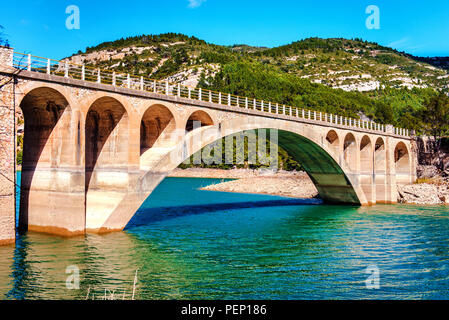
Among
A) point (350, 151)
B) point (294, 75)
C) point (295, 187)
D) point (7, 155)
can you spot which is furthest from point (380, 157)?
point (294, 75)

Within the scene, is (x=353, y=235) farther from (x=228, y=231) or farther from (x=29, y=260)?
(x=29, y=260)

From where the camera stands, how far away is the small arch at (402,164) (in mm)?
58562

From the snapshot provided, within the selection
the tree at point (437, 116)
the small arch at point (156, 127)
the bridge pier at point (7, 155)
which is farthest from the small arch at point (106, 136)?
the tree at point (437, 116)

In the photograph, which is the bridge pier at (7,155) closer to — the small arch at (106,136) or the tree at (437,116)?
the small arch at (106,136)

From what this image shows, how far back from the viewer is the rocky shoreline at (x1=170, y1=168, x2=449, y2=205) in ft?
Result: 161

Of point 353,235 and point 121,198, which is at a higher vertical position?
point 121,198

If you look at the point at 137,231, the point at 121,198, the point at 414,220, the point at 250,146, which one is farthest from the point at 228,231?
the point at 250,146

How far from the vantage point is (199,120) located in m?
31.2

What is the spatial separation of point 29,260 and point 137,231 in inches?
358

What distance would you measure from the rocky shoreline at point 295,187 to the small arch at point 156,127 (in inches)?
1386

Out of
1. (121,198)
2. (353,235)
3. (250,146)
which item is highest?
(250,146)

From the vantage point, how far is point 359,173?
4791 centimetres

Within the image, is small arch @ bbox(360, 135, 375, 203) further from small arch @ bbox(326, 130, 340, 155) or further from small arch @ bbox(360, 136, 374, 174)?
small arch @ bbox(326, 130, 340, 155)

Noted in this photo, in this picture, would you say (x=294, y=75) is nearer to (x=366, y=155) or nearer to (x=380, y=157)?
(x=380, y=157)
